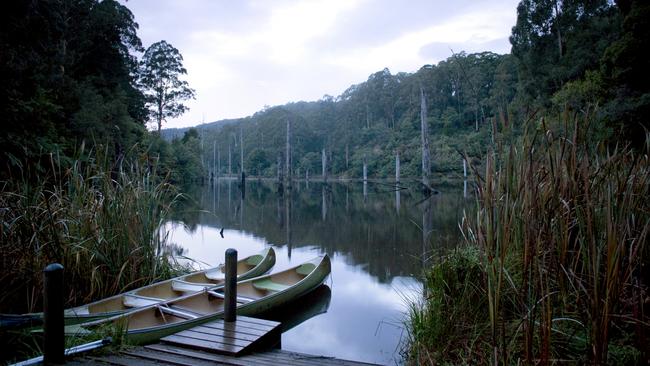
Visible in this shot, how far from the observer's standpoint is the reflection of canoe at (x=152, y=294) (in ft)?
11.1

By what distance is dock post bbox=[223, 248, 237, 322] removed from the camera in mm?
3255

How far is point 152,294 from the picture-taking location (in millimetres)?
4543

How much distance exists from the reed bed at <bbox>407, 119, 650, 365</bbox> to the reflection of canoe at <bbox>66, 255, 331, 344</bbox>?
6.35 feet

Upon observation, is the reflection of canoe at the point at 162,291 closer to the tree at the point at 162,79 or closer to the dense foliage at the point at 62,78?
the dense foliage at the point at 62,78

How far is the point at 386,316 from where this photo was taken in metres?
5.07

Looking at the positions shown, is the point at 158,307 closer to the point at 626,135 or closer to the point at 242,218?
the point at 626,135

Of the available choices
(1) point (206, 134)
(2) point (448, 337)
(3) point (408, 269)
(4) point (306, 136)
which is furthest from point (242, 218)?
(1) point (206, 134)

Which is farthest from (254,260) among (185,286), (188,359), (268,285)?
(188,359)

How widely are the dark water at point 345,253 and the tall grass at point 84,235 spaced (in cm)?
55

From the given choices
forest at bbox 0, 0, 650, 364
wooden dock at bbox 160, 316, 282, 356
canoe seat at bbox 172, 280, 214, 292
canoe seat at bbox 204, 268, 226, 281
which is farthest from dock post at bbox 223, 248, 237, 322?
canoe seat at bbox 204, 268, 226, 281

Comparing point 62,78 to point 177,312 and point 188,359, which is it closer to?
point 177,312

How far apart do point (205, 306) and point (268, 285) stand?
1154mm

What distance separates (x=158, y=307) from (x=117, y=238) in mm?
998

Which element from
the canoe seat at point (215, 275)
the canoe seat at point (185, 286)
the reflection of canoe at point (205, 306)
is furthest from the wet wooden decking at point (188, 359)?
the canoe seat at point (215, 275)
